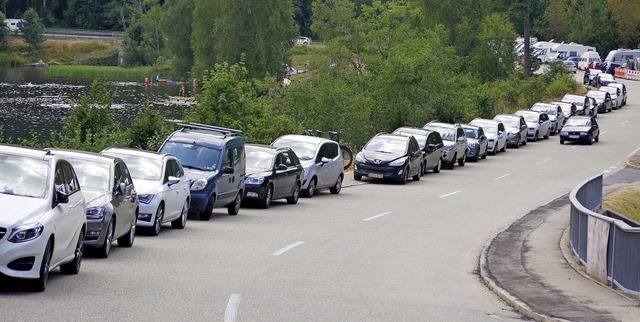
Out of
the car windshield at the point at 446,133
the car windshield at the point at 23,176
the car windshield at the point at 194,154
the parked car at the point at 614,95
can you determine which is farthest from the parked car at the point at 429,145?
the parked car at the point at 614,95

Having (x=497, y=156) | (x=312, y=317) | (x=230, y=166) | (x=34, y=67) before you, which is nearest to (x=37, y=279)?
(x=312, y=317)

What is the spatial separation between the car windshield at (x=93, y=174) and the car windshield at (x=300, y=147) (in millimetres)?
13687

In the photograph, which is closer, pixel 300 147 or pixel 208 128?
pixel 208 128

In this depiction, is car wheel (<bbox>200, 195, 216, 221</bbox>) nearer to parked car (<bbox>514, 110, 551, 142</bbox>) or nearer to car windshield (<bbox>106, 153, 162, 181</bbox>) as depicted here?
car windshield (<bbox>106, 153, 162, 181</bbox>)

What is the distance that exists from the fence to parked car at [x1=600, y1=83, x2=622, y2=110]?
65.5m

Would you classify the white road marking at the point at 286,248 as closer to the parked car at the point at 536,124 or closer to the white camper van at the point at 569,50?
the parked car at the point at 536,124

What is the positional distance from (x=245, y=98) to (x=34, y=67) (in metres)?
108

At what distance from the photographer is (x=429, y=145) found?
41.2 metres

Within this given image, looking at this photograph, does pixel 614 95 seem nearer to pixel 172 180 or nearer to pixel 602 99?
pixel 602 99

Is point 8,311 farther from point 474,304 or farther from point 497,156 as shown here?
point 497,156

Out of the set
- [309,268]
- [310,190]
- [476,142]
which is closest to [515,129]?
[476,142]

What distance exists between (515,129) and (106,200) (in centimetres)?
4165

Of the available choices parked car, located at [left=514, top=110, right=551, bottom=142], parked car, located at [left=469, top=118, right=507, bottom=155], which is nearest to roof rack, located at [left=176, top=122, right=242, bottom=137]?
parked car, located at [left=469, top=118, right=507, bottom=155]

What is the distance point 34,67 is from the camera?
466ft
